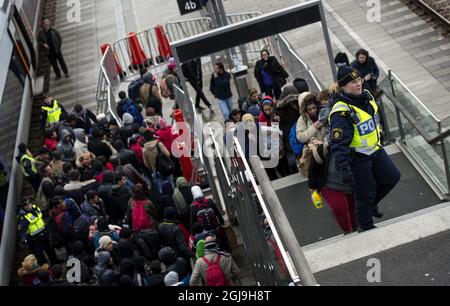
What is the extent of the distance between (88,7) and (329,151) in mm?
20632

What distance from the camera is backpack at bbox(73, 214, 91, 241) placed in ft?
38.6

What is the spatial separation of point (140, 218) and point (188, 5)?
807 centimetres

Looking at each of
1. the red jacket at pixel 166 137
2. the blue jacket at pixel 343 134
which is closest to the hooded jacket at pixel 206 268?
the blue jacket at pixel 343 134

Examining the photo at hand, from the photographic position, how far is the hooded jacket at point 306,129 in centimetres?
962

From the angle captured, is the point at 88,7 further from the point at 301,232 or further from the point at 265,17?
the point at 301,232

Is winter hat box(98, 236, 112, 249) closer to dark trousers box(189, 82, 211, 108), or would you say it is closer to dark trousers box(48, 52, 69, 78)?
dark trousers box(189, 82, 211, 108)

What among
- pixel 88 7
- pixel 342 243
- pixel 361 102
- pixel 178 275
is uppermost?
pixel 361 102

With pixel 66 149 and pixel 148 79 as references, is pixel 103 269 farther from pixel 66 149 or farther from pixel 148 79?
pixel 148 79

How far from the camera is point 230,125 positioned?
37.5ft

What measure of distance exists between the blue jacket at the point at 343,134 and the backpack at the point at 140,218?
4.01 m

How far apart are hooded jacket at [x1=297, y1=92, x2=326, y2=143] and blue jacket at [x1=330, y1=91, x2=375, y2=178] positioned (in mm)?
1514

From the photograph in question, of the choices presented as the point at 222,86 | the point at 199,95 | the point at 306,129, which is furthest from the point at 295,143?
the point at 199,95

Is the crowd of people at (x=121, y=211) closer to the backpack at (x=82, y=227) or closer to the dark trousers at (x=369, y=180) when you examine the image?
the backpack at (x=82, y=227)

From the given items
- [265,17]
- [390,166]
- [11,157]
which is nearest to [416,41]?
[265,17]
